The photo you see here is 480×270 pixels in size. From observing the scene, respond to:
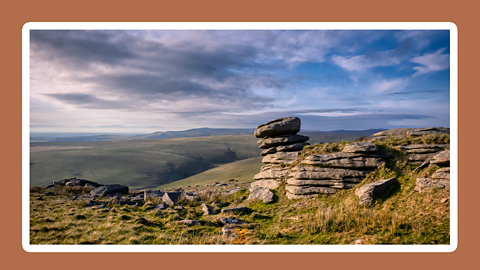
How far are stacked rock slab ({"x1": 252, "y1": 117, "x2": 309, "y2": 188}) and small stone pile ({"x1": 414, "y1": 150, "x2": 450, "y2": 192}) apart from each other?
641 centimetres

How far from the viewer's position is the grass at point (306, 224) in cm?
649

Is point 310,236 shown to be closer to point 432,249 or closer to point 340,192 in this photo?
point 432,249

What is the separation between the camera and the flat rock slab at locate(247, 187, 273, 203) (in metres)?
12.2

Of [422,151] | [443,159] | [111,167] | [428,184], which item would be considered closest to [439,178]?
[428,184]

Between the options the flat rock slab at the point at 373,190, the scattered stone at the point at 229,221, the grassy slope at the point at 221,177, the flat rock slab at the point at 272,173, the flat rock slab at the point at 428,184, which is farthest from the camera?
the grassy slope at the point at 221,177

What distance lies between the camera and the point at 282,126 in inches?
609

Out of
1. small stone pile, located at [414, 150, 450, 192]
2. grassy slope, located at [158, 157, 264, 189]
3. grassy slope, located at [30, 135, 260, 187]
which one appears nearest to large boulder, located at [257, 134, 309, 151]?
small stone pile, located at [414, 150, 450, 192]

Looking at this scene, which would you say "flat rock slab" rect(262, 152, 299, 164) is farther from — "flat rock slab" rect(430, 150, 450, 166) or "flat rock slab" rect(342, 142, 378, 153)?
"flat rock slab" rect(430, 150, 450, 166)

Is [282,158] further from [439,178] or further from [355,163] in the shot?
[439,178]

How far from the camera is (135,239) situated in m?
6.89

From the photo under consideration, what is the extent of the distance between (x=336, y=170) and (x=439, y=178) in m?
3.73

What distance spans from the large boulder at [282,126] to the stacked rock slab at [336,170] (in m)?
4.01

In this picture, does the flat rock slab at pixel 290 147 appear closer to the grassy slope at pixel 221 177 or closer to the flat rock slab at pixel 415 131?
the flat rock slab at pixel 415 131

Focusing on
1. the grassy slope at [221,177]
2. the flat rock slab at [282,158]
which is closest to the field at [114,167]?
the grassy slope at [221,177]
